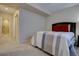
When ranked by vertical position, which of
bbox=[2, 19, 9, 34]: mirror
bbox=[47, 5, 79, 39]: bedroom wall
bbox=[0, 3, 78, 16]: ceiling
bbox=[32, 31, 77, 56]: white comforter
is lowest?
bbox=[32, 31, 77, 56]: white comforter

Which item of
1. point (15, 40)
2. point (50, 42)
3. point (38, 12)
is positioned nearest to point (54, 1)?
point (38, 12)

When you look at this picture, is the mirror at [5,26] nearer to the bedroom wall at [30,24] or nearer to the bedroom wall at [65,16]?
the bedroom wall at [30,24]

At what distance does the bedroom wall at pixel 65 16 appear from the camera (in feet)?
6.48

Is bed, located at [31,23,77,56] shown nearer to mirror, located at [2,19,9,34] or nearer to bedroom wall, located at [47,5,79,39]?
bedroom wall, located at [47,5,79,39]

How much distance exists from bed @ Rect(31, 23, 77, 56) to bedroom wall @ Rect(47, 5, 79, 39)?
148 mm

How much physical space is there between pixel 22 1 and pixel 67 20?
0.90 m

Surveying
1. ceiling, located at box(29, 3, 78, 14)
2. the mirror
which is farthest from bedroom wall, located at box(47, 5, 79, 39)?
the mirror

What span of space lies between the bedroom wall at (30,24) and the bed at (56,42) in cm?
11

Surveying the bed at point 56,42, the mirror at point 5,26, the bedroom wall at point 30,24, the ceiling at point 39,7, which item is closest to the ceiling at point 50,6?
the ceiling at point 39,7

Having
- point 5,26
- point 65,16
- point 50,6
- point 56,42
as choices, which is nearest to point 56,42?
point 56,42

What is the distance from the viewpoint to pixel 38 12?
1998 mm

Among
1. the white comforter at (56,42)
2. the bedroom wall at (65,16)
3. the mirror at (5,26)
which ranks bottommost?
the white comforter at (56,42)

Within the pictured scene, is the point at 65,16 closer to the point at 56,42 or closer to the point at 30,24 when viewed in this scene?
the point at 56,42

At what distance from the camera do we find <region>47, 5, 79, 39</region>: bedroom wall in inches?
77.7
